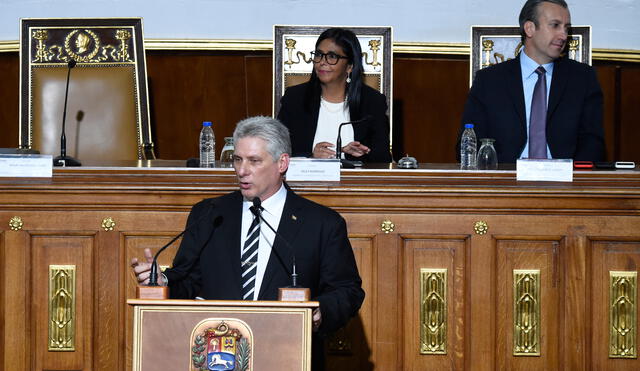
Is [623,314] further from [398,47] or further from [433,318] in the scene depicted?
[398,47]

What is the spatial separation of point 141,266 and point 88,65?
2.61 metres

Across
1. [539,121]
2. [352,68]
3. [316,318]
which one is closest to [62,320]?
[316,318]

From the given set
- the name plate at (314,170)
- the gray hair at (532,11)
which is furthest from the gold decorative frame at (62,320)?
the gray hair at (532,11)

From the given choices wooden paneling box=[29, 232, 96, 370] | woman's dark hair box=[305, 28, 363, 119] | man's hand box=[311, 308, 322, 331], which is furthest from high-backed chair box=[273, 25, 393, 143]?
man's hand box=[311, 308, 322, 331]

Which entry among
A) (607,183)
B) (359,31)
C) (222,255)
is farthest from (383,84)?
(222,255)

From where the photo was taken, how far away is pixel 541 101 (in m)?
4.10

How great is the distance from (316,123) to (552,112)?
0.96 m

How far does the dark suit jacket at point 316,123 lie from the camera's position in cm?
436

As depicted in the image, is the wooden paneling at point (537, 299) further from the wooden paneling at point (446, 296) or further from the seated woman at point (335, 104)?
the seated woman at point (335, 104)

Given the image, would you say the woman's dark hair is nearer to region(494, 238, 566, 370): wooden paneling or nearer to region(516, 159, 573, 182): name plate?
region(516, 159, 573, 182): name plate

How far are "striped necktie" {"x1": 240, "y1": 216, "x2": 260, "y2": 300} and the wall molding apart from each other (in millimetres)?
2803

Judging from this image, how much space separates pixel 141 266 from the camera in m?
2.62

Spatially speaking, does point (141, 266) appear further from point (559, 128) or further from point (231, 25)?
point (231, 25)

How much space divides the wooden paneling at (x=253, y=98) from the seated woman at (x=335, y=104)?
3.86ft
